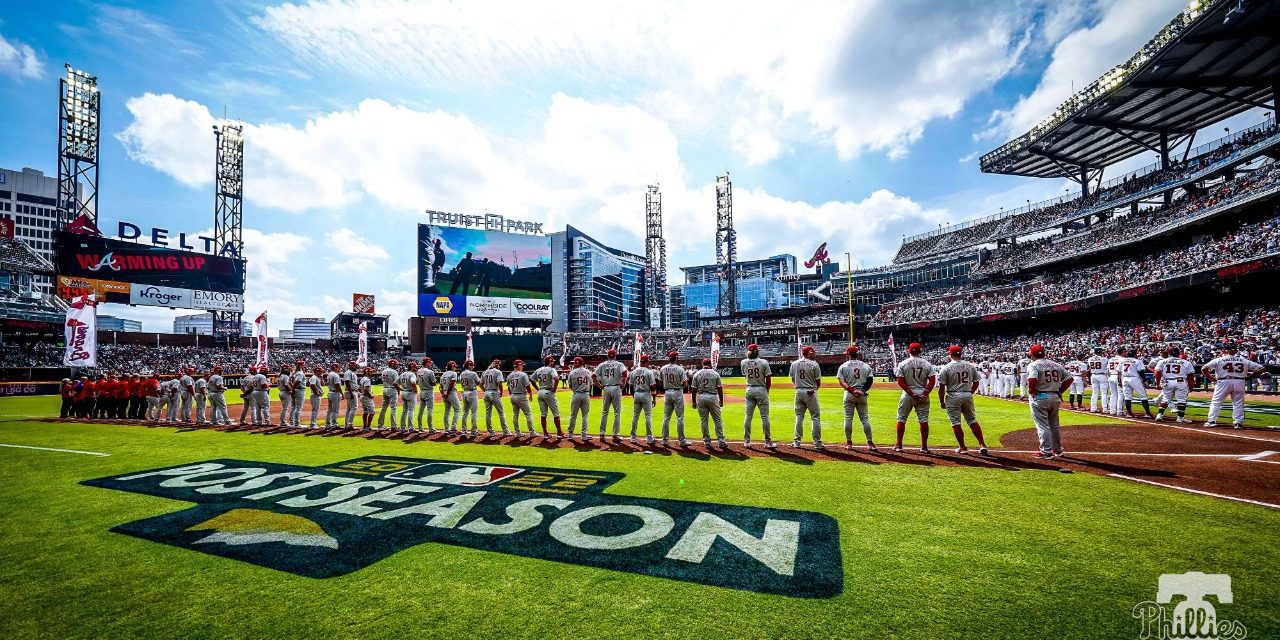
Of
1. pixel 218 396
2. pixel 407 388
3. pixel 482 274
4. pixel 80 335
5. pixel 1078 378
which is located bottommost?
pixel 218 396

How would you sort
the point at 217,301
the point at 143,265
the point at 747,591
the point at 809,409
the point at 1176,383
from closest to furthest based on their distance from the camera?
the point at 747,591 < the point at 809,409 < the point at 1176,383 < the point at 143,265 < the point at 217,301

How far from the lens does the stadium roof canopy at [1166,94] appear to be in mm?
27797

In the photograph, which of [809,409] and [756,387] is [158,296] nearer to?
[756,387]

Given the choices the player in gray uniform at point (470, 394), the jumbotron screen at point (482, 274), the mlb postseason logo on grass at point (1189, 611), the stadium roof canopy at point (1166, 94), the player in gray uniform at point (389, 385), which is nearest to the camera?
the mlb postseason logo on grass at point (1189, 611)

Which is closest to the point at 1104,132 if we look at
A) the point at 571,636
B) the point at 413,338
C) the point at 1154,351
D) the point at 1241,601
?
the point at 1154,351

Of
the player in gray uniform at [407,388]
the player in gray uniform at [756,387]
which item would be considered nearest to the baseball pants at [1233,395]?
the player in gray uniform at [756,387]

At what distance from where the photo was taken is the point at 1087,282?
37.6m

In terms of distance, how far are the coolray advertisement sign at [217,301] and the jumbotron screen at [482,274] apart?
53.8 ft

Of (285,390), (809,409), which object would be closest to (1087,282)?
(809,409)

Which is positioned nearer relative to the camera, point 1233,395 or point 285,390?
point 1233,395

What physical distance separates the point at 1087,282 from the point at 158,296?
76566mm

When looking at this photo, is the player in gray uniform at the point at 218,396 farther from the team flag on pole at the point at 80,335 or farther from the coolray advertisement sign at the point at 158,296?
the coolray advertisement sign at the point at 158,296

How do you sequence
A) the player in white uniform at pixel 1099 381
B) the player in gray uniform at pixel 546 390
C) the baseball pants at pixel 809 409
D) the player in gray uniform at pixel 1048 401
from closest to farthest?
the player in gray uniform at pixel 1048 401 < the baseball pants at pixel 809 409 < the player in gray uniform at pixel 546 390 < the player in white uniform at pixel 1099 381

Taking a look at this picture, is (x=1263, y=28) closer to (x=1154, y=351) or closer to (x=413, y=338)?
(x=1154, y=351)
